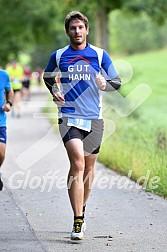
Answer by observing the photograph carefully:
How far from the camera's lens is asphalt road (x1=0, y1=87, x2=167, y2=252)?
7.59 m

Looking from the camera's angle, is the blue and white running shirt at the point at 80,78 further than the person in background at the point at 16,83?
No

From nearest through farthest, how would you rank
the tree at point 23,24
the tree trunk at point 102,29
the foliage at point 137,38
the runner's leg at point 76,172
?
the runner's leg at point 76,172 < the tree trunk at point 102,29 < the tree at point 23,24 < the foliage at point 137,38

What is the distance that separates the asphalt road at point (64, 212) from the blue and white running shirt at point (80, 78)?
122 cm

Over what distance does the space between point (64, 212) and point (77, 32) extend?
245 cm

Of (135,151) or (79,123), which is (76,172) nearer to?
(79,123)

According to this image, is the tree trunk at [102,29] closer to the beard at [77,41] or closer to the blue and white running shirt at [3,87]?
the blue and white running shirt at [3,87]

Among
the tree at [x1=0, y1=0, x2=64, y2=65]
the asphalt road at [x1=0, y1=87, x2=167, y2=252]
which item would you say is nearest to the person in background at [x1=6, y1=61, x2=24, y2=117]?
the tree at [x1=0, y1=0, x2=64, y2=65]

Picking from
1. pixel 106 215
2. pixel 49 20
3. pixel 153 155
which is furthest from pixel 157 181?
pixel 49 20

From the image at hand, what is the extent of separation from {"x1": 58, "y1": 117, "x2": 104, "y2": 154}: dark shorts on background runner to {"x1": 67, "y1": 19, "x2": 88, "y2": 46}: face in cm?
75

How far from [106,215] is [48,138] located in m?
10.00

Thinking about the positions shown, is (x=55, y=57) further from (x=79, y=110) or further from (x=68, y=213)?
(x=68, y=213)

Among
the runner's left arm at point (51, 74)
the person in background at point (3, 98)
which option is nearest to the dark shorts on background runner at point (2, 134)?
the person in background at point (3, 98)

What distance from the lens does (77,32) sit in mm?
7781

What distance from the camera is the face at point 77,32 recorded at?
7785 mm
